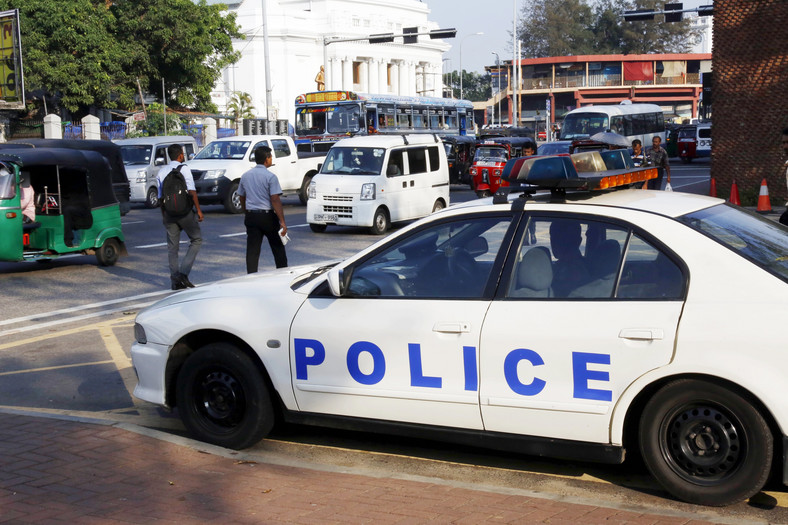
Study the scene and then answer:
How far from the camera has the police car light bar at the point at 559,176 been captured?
5.08 meters

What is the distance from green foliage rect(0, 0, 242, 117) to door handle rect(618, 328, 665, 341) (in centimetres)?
4369

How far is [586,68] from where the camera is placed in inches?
3979

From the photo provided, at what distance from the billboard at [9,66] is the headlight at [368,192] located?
643 inches

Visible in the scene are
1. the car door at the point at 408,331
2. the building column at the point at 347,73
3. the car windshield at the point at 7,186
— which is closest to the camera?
the car door at the point at 408,331

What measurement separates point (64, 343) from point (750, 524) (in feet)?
22.4

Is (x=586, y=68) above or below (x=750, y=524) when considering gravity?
above

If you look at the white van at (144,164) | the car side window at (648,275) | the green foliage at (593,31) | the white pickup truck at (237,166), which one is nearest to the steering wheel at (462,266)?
the car side window at (648,275)

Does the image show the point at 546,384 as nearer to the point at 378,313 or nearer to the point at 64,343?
the point at 378,313

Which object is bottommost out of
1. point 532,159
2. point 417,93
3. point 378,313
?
point 378,313

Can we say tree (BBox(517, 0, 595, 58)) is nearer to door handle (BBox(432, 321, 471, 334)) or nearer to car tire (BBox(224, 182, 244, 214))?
car tire (BBox(224, 182, 244, 214))

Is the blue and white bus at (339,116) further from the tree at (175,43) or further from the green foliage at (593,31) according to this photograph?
the green foliage at (593,31)

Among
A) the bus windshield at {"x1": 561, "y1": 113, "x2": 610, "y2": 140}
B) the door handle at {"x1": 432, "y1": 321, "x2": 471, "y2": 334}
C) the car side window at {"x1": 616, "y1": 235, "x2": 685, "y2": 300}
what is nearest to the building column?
the bus windshield at {"x1": 561, "y1": 113, "x2": 610, "y2": 140}

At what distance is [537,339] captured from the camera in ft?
15.4

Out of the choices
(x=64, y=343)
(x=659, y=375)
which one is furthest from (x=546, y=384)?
(x=64, y=343)
